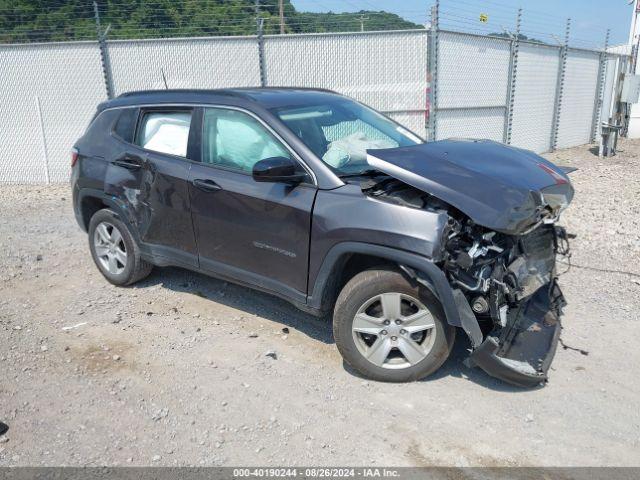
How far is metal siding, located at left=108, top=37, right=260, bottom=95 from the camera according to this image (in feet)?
33.8

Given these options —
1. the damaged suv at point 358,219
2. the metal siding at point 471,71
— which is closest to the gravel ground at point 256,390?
the damaged suv at point 358,219

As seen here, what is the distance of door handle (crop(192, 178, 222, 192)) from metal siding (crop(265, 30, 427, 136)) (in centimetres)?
636

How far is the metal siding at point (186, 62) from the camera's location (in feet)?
33.8

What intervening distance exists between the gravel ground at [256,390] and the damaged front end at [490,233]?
0.92ft

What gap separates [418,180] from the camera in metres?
3.54

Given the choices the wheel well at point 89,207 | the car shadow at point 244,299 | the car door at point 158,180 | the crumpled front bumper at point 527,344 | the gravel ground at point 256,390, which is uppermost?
the car door at point 158,180

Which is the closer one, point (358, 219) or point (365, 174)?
point (358, 219)

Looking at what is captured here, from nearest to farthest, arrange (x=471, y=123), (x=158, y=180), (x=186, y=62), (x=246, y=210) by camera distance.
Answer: (x=246, y=210) < (x=158, y=180) < (x=186, y=62) < (x=471, y=123)

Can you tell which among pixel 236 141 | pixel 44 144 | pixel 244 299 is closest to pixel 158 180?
pixel 236 141

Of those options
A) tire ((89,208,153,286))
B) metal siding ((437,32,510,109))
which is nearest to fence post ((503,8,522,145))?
metal siding ((437,32,510,109))

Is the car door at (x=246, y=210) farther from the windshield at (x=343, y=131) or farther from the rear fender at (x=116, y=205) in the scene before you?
the rear fender at (x=116, y=205)

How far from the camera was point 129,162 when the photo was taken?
502 cm

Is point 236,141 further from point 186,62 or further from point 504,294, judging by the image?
point 186,62

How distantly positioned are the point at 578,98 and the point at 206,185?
13702 mm
